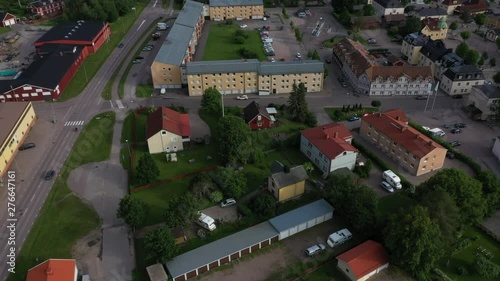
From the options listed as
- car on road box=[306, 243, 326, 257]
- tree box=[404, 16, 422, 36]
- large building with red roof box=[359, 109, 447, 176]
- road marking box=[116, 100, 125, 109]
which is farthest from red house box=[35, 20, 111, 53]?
tree box=[404, 16, 422, 36]

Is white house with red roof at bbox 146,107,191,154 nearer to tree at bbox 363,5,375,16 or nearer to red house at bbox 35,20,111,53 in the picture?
red house at bbox 35,20,111,53

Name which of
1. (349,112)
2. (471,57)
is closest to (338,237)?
(349,112)

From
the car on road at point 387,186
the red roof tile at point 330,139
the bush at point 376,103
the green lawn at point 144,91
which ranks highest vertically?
the red roof tile at point 330,139

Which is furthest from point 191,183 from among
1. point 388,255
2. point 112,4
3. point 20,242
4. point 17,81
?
point 112,4

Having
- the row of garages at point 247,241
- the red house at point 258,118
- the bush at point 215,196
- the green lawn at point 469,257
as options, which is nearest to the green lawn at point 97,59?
the red house at point 258,118

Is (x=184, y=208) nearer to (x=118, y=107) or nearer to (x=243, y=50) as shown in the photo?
(x=118, y=107)

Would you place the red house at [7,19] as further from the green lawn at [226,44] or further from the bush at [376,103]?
the bush at [376,103]
